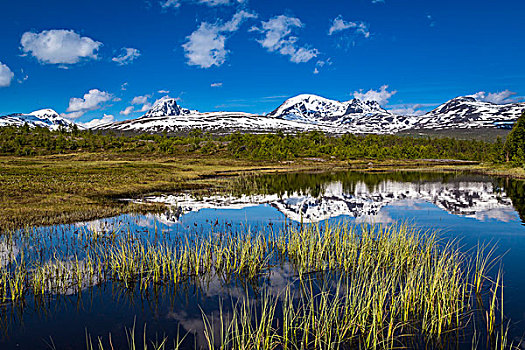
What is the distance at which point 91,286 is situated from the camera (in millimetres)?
13039

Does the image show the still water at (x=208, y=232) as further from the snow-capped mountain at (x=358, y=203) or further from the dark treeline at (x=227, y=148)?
the dark treeline at (x=227, y=148)

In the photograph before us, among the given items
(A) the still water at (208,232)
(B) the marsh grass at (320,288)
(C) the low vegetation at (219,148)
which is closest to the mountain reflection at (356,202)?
(A) the still water at (208,232)

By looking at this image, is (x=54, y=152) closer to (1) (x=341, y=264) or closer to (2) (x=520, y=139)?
(1) (x=341, y=264)

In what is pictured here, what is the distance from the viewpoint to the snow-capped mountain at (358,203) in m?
29.3

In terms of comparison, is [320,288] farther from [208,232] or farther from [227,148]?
[227,148]

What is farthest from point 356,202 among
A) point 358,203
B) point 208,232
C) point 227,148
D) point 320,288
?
point 227,148

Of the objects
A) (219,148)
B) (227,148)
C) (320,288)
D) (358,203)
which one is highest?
(219,148)

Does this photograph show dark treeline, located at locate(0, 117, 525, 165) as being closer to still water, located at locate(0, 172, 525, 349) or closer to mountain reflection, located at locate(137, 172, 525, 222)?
mountain reflection, located at locate(137, 172, 525, 222)

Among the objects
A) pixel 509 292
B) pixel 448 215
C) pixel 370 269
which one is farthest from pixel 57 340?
pixel 448 215

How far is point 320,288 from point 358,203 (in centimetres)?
2503

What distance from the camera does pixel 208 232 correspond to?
21.8 meters

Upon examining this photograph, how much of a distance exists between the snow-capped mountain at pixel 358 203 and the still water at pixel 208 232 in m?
0.11

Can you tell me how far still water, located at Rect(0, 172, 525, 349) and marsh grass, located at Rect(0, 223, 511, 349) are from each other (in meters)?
0.53

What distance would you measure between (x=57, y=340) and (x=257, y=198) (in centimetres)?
3042
